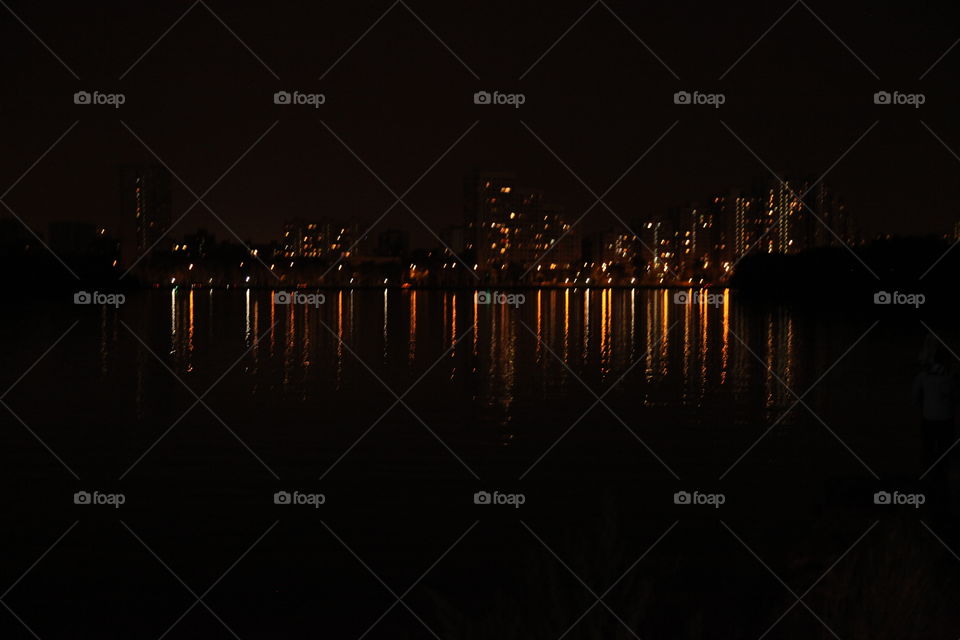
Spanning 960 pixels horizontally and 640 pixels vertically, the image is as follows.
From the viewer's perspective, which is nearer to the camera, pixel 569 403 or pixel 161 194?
pixel 569 403

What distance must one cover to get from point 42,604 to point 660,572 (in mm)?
5706

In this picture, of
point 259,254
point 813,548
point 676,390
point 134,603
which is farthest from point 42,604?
point 259,254

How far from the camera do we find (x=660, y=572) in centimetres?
989

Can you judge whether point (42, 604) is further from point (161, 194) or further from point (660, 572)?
point (161, 194)

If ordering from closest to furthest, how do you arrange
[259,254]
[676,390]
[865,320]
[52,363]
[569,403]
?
[569,403] < [676,390] < [52,363] < [865,320] < [259,254]
